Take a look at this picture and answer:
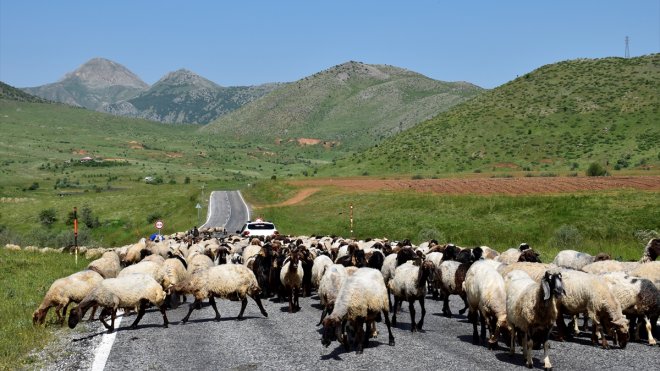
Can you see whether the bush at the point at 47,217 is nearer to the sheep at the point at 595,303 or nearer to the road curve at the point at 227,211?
the road curve at the point at 227,211

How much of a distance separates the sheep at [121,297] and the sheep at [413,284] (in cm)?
654

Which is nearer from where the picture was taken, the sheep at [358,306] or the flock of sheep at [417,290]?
the flock of sheep at [417,290]

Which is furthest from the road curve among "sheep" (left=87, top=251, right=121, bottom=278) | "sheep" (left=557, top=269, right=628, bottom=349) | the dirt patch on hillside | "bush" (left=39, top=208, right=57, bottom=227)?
"sheep" (left=557, top=269, right=628, bottom=349)

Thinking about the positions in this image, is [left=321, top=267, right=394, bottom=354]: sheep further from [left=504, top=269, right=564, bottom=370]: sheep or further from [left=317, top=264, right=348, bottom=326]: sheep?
[left=504, top=269, right=564, bottom=370]: sheep

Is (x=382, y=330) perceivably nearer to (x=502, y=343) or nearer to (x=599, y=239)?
(x=502, y=343)

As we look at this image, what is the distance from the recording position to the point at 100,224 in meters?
83.0

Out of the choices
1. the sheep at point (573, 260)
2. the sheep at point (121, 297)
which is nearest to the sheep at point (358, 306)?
the sheep at point (121, 297)

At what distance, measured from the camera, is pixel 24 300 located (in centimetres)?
2080

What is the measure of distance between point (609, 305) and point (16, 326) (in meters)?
15.2

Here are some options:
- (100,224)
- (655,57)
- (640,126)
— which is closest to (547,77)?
(655,57)

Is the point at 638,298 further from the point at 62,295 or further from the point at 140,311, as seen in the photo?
the point at 62,295

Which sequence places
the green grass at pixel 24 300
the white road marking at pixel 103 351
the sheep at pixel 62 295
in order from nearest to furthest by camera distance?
the white road marking at pixel 103 351 < the green grass at pixel 24 300 < the sheep at pixel 62 295

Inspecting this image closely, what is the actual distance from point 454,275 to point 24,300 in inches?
587

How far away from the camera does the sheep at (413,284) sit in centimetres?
1563
